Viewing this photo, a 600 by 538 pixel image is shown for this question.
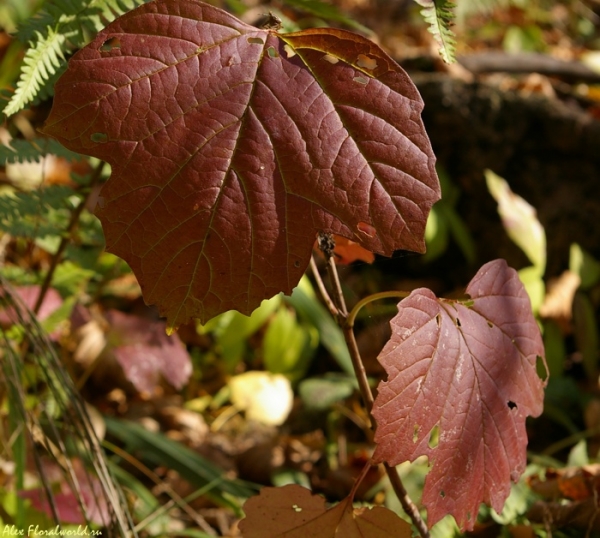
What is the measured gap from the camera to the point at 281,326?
2.05 metres

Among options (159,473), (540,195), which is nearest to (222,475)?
(159,473)

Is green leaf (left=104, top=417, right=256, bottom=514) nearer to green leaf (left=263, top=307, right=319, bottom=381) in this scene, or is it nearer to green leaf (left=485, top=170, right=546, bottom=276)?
green leaf (left=263, top=307, right=319, bottom=381)

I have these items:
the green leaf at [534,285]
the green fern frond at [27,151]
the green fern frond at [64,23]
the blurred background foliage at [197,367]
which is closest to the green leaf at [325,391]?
the blurred background foliage at [197,367]

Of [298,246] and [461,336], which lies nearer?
[298,246]

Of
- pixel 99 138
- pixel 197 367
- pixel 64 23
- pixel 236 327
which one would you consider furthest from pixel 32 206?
pixel 197 367

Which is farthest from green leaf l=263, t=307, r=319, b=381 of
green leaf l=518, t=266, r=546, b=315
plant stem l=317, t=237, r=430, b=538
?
plant stem l=317, t=237, r=430, b=538

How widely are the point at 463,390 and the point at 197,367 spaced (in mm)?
1597

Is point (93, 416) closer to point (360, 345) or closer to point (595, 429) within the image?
point (360, 345)

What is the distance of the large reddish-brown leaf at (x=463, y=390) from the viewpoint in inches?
28.0

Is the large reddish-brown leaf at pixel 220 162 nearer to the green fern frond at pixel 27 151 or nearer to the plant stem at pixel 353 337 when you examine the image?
the plant stem at pixel 353 337

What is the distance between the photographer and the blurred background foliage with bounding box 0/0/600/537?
3.67ft

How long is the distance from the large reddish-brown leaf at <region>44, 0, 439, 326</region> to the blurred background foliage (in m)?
0.19

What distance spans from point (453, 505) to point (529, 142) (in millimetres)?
2018

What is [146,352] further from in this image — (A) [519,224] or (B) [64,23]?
(A) [519,224]
